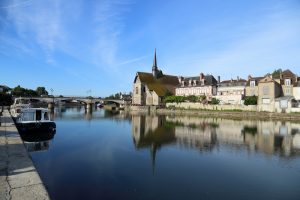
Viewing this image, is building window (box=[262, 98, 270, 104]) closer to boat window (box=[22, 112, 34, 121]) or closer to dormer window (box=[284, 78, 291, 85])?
dormer window (box=[284, 78, 291, 85])

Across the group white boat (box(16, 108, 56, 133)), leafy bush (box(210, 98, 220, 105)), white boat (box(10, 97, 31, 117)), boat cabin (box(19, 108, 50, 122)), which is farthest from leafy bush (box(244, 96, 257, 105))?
boat cabin (box(19, 108, 50, 122))

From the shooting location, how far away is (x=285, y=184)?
10953 mm

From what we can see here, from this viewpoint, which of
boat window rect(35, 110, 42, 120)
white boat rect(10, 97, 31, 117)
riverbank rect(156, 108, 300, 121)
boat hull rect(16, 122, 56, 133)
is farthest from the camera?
riverbank rect(156, 108, 300, 121)

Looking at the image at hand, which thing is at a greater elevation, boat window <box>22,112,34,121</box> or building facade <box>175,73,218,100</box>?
building facade <box>175,73,218,100</box>

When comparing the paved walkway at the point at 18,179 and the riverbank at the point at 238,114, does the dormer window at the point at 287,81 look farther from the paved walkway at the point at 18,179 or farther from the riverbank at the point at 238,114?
the paved walkway at the point at 18,179

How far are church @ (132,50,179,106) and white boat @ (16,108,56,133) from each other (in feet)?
178

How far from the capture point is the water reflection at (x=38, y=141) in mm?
18347

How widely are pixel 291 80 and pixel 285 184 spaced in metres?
48.1

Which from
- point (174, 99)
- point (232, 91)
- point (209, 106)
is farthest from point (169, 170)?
point (174, 99)

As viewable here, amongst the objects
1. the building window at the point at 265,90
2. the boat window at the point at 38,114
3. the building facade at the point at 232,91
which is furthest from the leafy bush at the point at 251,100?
the boat window at the point at 38,114

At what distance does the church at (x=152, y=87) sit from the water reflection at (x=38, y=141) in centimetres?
5541

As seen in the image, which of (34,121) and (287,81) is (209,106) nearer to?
(287,81)

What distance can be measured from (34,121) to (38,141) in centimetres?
379

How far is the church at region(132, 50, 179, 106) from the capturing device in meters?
80.8
